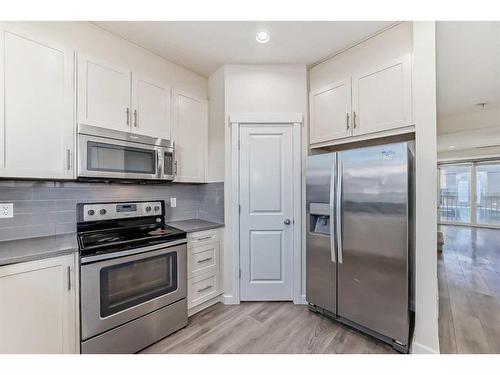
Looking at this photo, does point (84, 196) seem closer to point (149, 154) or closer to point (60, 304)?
point (149, 154)

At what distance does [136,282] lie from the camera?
5.90 ft

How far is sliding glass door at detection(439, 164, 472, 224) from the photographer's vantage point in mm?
6879

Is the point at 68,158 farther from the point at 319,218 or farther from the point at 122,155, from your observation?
the point at 319,218

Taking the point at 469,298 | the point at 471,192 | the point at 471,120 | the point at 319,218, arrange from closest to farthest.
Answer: the point at 319,218
the point at 469,298
the point at 471,120
the point at 471,192

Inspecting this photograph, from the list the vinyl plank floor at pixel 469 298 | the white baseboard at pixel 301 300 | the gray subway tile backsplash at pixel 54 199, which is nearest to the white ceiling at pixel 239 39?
the gray subway tile backsplash at pixel 54 199

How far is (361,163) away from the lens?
6.46ft

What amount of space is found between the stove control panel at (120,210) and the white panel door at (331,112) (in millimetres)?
1849

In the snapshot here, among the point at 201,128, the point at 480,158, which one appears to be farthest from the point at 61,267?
the point at 480,158

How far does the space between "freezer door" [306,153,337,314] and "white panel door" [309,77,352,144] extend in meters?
0.33

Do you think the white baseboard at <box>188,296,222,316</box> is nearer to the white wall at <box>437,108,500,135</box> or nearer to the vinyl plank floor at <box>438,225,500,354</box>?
the vinyl plank floor at <box>438,225,500,354</box>

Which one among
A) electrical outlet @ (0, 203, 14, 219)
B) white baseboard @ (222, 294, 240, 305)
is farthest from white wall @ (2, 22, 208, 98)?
white baseboard @ (222, 294, 240, 305)

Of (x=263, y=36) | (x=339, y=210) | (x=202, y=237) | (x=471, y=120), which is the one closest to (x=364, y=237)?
(x=339, y=210)

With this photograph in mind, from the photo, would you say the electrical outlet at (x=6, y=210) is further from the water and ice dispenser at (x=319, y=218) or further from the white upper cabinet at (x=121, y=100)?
the water and ice dispenser at (x=319, y=218)

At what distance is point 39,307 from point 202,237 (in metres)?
1.28
